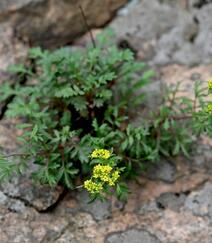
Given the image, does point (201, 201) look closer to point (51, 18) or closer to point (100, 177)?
point (100, 177)

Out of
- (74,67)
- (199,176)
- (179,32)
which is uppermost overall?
(74,67)

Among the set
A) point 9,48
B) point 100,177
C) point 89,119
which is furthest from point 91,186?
point 9,48

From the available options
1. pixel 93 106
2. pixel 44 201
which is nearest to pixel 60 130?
pixel 93 106

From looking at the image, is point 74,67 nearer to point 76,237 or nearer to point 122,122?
point 122,122

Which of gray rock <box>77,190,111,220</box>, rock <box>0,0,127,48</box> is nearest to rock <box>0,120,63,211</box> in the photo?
gray rock <box>77,190,111,220</box>

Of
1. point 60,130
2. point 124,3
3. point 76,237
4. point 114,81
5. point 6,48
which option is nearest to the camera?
point 76,237

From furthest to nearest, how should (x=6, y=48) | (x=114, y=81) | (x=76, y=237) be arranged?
(x=6, y=48) → (x=114, y=81) → (x=76, y=237)

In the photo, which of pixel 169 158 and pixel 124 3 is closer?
pixel 169 158
